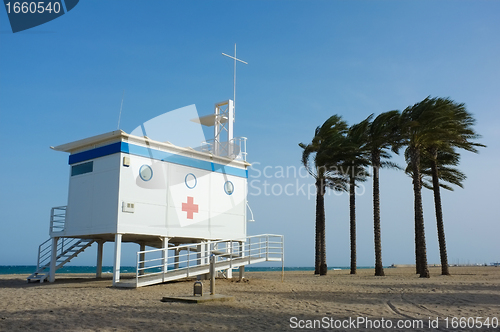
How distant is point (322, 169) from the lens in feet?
91.5

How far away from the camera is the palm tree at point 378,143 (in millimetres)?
24750

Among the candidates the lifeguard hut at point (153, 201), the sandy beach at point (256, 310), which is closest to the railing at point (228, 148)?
the lifeguard hut at point (153, 201)

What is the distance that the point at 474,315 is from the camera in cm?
990

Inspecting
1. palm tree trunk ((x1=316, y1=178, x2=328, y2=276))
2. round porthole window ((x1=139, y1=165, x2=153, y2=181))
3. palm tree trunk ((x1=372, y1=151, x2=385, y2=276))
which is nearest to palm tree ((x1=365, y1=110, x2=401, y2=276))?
palm tree trunk ((x1=372, y1=151, x2=385, y2=276))

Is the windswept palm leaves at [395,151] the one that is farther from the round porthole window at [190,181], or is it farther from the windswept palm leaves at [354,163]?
the round porthole window at [190,181]

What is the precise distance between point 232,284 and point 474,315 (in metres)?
9.38

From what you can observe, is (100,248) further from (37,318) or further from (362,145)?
(362,145)

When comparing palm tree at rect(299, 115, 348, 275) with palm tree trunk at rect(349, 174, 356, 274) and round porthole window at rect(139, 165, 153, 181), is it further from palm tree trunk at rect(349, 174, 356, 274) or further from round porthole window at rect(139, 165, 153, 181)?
round porthole window at rect(139, 165, 153, 181)

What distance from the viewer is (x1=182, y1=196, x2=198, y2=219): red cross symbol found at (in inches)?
723

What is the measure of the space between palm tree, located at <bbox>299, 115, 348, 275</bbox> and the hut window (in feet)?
46.3

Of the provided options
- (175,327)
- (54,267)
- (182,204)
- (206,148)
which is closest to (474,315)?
(175,327)

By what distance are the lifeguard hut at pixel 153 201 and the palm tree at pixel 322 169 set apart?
795 centimetres

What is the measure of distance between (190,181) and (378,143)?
12416 millimetres

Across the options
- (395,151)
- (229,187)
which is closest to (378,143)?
(395,151)
